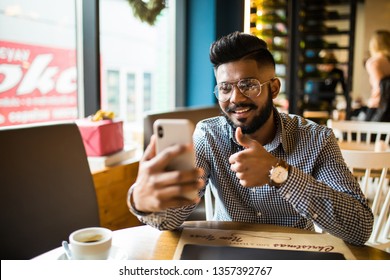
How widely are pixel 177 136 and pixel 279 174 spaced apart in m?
0.40

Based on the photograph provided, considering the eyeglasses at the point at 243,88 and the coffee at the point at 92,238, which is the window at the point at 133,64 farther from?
the coffee at the point at 92,238

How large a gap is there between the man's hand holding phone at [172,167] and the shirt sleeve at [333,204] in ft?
1.36

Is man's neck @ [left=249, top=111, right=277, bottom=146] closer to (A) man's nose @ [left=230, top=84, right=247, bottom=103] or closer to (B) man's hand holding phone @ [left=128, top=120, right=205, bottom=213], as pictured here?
(A) man's nose @ [left=230, top=84, right=247, bottom=103]

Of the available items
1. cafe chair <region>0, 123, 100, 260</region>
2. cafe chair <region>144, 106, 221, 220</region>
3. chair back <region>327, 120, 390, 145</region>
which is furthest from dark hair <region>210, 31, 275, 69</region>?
chair back <region>327, 120, 390, 145</region>

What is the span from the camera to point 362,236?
0.92 metres

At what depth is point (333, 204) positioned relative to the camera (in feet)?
3.22

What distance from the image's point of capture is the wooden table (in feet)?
2.75

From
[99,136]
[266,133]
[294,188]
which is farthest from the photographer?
[99,136]

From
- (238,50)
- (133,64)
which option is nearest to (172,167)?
(238,50)

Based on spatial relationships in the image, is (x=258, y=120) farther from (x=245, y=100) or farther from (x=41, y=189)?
(x=41, y=189)

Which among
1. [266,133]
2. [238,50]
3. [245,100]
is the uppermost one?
[238,50]

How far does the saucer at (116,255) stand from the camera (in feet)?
2.51

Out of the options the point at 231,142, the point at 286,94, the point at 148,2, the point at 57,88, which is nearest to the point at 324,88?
the point at 286,94

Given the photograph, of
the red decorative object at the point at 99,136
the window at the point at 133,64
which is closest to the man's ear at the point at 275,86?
the red decorative object at the point at 99,136
